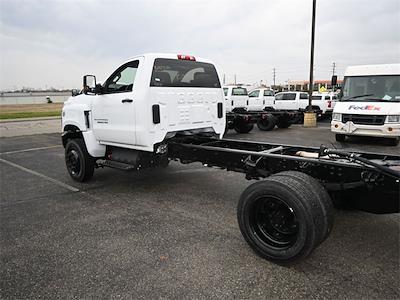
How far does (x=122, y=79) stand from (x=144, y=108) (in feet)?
2.96

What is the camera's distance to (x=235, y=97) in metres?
17.0

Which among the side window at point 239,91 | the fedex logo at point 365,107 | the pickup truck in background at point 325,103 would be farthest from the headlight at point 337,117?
the pickup truck in background at point 325,103

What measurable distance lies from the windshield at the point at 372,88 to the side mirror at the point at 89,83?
27.9ft

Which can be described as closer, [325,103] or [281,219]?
[281,219]

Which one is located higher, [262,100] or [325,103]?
[262,100]

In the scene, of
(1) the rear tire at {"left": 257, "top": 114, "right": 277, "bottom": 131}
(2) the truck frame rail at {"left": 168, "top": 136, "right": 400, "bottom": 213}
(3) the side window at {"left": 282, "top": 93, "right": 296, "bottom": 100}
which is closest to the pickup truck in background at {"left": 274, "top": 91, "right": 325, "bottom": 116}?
(3) the side window at {"left": 282, "top": 93, "right": 296, "bottom": 100}

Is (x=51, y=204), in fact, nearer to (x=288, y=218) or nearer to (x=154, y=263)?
(x=154, y=263)

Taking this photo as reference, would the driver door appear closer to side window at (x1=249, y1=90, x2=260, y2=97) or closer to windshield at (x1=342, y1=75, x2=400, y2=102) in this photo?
windshield at (x1=342, y1=75, x2=400, y2=102)

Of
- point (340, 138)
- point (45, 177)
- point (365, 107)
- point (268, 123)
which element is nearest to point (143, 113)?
point (45, 177)

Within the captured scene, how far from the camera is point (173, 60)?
4.98 meters

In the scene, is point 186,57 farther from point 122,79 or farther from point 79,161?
point 79,161

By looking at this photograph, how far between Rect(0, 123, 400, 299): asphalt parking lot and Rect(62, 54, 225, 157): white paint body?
3.26 ft

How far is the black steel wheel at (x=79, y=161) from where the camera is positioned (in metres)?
5.81

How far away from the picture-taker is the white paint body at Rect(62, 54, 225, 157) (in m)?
4.57
